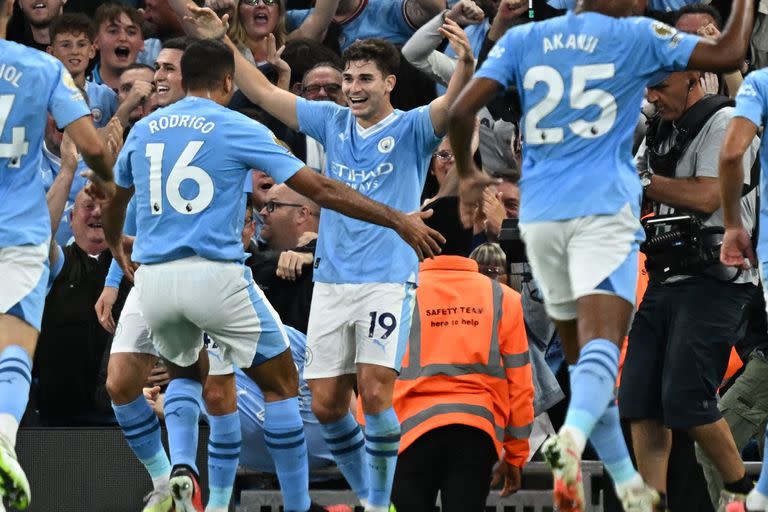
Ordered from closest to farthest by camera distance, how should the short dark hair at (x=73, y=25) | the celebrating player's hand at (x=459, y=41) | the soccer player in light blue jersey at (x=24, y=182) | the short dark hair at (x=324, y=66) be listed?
the soccer player in light blue jersey at (x=24, y=182) → the celebrating player's hand at (x=459, y=41) → the short dark hair at (x=324, y=66) → the short dark hair at (x=73, y=25)

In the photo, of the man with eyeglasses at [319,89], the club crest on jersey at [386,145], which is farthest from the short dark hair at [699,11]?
the club crest on jersey at [386,145]

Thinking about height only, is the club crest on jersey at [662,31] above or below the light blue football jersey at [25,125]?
above

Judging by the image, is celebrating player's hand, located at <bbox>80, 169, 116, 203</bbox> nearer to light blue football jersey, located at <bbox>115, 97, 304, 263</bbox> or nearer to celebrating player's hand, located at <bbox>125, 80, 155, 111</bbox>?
light blue football jersey, located at <bbox>115, 97, 304, 263</bbox>

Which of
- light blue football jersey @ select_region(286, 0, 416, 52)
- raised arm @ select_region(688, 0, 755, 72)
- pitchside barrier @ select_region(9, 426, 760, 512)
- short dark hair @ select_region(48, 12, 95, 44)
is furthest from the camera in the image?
light blue football jersey @ select_region(286, 0, 416, 52)

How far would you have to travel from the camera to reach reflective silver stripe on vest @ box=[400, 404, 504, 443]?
8008mm

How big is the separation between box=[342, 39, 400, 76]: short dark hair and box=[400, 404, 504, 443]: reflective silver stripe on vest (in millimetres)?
2188

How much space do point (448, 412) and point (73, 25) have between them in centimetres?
566

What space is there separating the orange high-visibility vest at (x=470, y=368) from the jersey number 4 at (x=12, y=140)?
2445 mm

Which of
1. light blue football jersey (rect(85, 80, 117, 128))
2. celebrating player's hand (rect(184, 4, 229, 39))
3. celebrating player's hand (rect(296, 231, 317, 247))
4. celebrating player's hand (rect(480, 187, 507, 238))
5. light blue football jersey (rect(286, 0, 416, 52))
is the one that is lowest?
celebrating player's hand (rect(296, 231, 317, 247))

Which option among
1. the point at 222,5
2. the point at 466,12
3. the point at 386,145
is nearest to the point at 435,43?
the point at 466,12

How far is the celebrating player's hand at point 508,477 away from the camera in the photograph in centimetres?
837

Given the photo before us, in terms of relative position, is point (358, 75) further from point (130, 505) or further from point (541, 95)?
point (130, 505)

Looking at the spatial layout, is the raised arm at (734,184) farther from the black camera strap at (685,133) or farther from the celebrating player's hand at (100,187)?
the celebrating player's hand at (100,187)

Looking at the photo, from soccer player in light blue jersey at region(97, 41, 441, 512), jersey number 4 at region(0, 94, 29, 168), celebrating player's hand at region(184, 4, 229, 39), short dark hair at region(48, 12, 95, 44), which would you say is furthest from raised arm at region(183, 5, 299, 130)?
short dark hair at region(48, 12, 95, 44)
